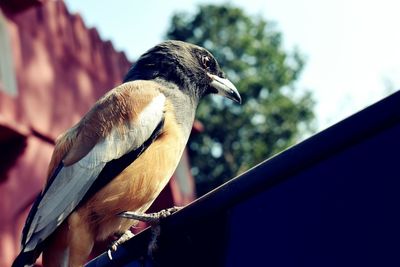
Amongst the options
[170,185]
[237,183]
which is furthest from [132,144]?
[170,185]

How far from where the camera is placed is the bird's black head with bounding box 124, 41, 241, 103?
4.63m

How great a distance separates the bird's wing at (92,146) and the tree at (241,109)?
18.5 metres

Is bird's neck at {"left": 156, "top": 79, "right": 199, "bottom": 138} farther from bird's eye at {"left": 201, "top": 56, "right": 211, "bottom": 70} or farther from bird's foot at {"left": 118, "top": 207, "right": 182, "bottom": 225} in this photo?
bird's foot at {"left": 118, "top": 207, "right": 182, "bottom": 225}

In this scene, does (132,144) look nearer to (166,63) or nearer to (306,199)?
(166,63)

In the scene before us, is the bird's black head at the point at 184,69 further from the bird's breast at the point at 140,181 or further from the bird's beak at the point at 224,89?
the bird's breast at the point at 140,181

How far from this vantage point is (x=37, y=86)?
28.1 ft

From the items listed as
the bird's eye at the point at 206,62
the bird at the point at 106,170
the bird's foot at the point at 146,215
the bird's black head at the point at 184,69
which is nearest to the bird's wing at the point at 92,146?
the bird at the point at 106,170

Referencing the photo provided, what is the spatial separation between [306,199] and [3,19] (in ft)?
22.6

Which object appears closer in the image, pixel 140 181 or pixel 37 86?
pixel 140 181

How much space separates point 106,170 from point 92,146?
23 cm

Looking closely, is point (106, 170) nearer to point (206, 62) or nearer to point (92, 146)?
point (92, 146)

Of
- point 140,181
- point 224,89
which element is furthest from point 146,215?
point 224,89

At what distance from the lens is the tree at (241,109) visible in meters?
22.8

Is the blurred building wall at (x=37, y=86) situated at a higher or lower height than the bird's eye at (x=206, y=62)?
lower
